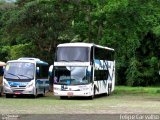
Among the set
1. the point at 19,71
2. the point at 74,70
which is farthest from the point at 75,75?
the point at 19,71

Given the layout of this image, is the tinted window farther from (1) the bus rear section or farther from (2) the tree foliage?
(2) the tree foliage

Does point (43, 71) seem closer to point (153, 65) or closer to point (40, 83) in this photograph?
point (40, 83)

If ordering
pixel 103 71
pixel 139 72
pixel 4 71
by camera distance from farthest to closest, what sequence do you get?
pixel 139 72 < pixel 103 71 < pixel 4 71

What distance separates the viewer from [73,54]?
31.7 meters

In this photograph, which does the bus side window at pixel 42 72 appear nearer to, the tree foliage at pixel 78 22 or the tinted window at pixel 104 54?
the tinted window at pixel 104 54

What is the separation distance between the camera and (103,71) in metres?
36.1

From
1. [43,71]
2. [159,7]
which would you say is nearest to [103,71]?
[43,71]

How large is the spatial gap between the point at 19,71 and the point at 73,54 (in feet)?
13.8

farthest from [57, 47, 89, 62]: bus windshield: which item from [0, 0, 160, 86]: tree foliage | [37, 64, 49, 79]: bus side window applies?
→ [0, 0, 160, 86]: tree foliage

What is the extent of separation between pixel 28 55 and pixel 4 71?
544 inches

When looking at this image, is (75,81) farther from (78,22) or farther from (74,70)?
(78,22)

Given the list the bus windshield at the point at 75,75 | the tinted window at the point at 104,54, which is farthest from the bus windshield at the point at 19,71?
the tinted window at the point at 104,54

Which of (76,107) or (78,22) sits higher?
(78,22)

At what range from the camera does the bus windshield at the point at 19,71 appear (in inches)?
1299
